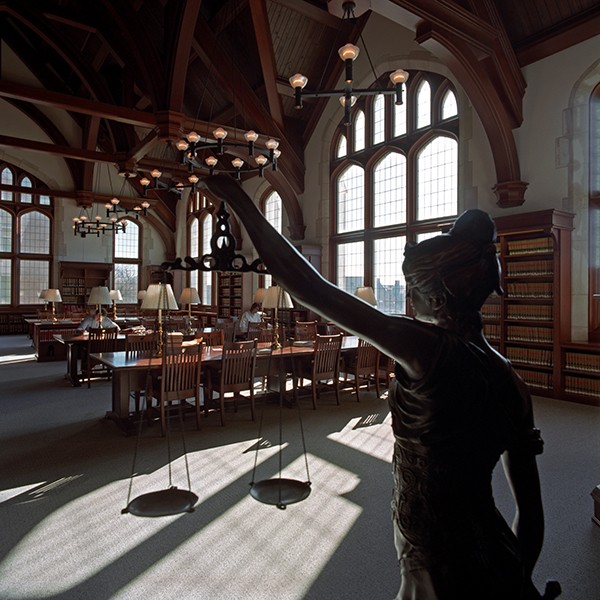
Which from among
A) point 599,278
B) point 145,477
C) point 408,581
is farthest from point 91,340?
point 599,278

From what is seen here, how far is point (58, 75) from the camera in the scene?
12.8m

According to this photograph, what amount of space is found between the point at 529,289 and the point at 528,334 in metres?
0.60

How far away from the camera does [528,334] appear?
19.8ft

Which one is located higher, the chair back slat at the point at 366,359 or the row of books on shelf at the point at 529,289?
the row of books on shelf at the point at 529,289

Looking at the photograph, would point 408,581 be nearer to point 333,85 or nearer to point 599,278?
point 599,278

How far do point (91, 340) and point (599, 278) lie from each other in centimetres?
694

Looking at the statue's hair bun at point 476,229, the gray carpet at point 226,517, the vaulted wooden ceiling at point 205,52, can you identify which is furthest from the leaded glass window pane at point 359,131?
the statue's hair bun at point 476,229

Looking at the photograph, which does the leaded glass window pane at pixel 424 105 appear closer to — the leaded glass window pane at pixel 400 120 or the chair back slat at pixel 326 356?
the leaded glass window pane at pixel 400 120

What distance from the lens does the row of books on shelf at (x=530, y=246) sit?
5.83 meters

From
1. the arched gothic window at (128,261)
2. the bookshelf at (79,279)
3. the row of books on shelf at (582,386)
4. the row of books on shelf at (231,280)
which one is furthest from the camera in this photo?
the arched gothic window at (128,261)

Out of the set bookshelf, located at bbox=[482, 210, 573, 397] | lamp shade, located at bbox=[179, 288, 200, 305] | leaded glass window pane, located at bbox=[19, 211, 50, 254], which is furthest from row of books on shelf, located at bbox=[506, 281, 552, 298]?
leaded glass window pane, located at bbox=[19, 211, 50, 254]

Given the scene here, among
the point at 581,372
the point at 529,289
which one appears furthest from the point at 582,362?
the point at 529,289

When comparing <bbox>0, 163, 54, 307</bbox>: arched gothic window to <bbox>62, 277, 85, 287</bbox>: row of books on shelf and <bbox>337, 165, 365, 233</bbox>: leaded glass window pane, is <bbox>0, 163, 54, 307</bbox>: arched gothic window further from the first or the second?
<bbox>337, 165, 365, 233</bbox>: leaded glass window pane

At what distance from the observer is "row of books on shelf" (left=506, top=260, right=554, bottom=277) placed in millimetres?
5859
